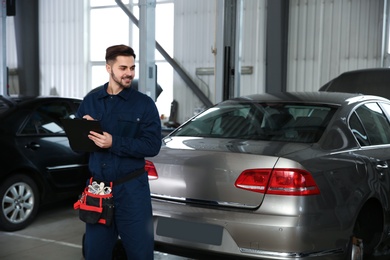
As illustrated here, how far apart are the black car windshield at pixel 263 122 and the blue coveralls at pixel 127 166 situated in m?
0.90

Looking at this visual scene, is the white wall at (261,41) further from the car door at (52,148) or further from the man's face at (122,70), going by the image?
the man's face at (122,70)

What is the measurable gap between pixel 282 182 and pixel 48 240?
2.69m

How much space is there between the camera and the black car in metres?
4.55

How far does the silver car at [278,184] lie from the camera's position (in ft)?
8.32

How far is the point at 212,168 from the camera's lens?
8.94ft

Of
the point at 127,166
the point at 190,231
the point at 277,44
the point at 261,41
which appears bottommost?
the point at 190,231

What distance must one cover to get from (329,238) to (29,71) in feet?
47.6

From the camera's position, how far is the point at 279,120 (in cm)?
328

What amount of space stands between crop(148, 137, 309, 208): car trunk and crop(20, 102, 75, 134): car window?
2.26m

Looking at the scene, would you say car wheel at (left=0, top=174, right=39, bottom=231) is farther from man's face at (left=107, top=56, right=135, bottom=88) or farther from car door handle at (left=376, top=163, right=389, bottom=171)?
car door handle at (left=376, top=163, right=389, bottom=171)

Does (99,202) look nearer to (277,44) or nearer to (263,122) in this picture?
(263,122)

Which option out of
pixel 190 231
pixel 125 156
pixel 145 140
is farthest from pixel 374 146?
pixel 125 156

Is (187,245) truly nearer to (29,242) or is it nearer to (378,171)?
(378,171)

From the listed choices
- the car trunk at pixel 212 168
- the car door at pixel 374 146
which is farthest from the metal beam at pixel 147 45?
the car door at pixel 374 146
